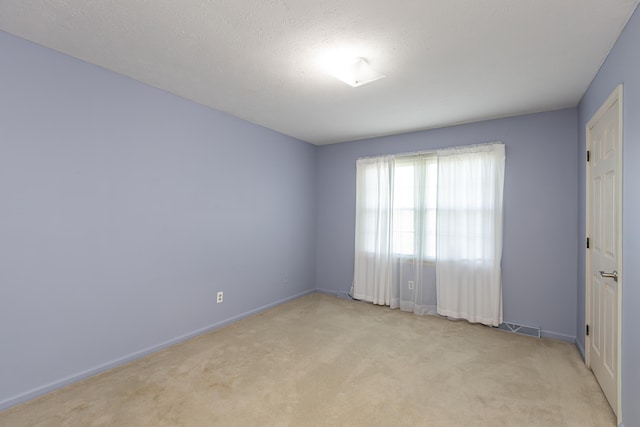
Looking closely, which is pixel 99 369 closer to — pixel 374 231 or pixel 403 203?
pixel 374 231

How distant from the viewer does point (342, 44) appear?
209cm

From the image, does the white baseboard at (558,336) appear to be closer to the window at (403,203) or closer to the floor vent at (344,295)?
the window at (403,203)

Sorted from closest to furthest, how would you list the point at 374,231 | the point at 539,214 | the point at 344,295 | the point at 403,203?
the point at 539,214 < the point at 403,203 < the point at 374,231 < the point at 344,295

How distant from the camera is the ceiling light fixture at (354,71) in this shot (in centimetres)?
229

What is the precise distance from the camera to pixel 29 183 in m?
2.11

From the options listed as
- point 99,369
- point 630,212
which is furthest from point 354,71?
point 99,369

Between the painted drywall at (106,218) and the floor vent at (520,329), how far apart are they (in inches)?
120

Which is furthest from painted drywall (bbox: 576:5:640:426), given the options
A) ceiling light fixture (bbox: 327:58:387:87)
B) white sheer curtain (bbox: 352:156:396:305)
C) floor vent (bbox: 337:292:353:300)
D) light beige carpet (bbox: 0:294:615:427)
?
floor vent (bbox: 337:292:353:300)

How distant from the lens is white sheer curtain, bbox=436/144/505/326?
3527 mm

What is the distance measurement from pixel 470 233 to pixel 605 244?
1476 mm

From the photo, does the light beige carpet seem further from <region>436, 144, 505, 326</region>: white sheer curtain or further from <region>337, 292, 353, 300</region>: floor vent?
<region>337, 292, 353, 300</region>: floor vent

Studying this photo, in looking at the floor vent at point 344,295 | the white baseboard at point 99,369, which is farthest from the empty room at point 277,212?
the floor vent at point 344,295

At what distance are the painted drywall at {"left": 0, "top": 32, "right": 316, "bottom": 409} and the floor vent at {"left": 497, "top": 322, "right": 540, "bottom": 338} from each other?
3047 mm

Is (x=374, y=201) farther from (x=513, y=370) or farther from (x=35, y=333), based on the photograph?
(x=35, y=333)
